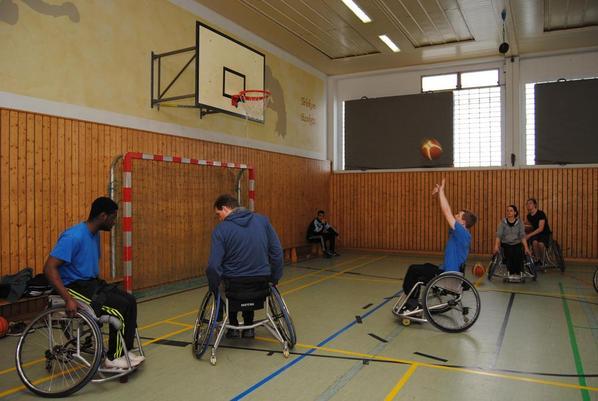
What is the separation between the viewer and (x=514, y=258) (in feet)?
25.4

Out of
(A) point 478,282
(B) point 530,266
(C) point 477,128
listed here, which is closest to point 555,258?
(B) point 530,266

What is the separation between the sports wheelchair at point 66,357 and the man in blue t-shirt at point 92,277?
62 millimetres

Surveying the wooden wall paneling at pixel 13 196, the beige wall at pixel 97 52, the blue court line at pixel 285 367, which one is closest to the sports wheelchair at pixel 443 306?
the blue court line at pixel 285 367

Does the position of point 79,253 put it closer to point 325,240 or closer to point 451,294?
point 451,294

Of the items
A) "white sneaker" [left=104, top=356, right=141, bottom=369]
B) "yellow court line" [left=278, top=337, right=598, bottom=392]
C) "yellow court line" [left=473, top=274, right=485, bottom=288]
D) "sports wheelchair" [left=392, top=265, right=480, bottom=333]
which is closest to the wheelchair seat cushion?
"yellow court line" [left=278, top=337, right=598, bottom=392]

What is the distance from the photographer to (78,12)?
5926 millimetres

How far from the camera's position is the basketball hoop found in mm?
7695

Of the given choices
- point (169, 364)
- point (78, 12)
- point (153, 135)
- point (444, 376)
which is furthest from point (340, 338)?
point (78, 12)

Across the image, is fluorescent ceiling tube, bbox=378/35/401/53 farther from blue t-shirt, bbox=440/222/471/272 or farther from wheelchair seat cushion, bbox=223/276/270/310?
wheelchair seat cushion, bbox=223/276/270/310

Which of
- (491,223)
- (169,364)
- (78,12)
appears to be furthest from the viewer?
(491,223)

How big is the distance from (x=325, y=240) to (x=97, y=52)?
22.2ft

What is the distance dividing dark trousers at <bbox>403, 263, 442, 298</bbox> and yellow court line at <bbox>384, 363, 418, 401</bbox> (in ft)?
4.04

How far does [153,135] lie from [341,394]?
5.03m

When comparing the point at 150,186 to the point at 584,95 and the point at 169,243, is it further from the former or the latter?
the point at 584,95
